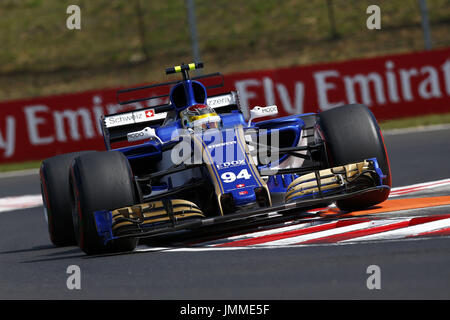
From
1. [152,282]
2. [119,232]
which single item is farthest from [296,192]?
[152,282]

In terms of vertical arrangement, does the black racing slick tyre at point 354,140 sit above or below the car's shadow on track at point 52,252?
above

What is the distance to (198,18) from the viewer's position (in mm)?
30156

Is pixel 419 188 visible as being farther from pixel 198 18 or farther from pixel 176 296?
pixel 198 18

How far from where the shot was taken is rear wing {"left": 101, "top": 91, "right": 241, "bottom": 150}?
965cm

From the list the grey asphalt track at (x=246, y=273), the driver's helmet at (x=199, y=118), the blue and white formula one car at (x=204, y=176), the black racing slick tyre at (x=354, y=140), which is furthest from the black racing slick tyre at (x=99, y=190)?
the black racing slick tyre at (x=354, y=140)

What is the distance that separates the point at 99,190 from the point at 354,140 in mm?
2236

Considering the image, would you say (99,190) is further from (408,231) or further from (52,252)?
(408,231)

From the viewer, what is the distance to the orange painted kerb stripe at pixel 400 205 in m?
7.88

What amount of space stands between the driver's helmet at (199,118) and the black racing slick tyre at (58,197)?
1149mm

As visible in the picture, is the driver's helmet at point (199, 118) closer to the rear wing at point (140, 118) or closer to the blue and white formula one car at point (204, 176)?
the blue and white formula one car at point (204, 176)

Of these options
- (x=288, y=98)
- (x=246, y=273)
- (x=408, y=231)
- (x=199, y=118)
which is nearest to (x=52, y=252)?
(x=199, y=118)

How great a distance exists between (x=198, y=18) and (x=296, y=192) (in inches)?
923

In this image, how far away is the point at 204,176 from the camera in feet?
24.6

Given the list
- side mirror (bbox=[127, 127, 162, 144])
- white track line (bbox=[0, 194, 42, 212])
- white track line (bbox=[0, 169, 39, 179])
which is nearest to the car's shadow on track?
side mirror (bbox=[127, 127, 162, 144])
